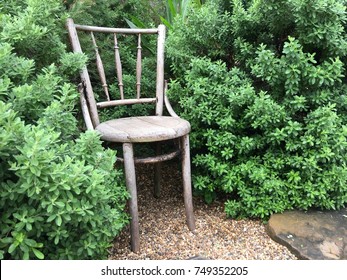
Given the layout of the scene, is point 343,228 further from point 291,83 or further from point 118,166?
point 118,166

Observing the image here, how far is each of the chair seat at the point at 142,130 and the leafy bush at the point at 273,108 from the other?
1.05 feet

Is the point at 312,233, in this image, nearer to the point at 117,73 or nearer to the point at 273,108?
the point at 273,108

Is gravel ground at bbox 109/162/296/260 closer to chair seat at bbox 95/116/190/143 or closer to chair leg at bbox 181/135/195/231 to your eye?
chair leg at bbox 181/135/195/231

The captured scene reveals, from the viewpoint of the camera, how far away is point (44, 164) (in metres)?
1.43

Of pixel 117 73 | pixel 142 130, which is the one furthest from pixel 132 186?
pixel 117 73

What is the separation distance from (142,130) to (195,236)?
81 cm

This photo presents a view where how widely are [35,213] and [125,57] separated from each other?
191cm

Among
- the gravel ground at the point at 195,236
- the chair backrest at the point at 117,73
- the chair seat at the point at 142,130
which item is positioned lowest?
the gravel ground at the point at 195,236

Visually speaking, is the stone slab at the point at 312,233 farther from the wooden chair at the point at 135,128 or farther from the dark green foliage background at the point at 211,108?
the wooden chair at the point at 135,128

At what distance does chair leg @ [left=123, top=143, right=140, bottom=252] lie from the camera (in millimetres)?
2143

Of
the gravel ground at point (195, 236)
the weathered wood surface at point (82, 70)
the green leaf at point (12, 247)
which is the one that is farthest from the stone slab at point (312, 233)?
the green leaf at point (12, 247)

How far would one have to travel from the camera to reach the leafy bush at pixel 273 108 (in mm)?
2352

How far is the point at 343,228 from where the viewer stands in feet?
7.84

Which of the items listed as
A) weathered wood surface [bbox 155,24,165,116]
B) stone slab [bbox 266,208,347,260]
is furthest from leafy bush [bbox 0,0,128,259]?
stone slab [bbox 266,208,347,260]
